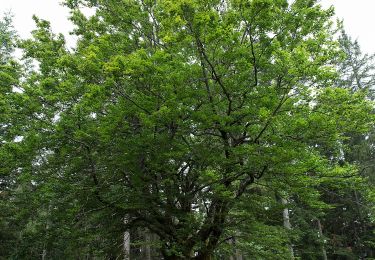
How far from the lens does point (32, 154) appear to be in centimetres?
696

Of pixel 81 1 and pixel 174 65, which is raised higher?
pixel 81 1

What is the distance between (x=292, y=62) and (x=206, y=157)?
2476 millimetres

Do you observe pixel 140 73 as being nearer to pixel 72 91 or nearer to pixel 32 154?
pixel 72 91

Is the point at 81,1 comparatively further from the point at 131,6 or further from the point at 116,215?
the point at 116,215

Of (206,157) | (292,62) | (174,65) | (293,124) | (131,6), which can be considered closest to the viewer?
(292,62)

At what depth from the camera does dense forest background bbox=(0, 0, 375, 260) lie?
567cm

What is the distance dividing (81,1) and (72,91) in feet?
13.1

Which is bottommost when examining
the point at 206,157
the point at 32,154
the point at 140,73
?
the point at 206,157

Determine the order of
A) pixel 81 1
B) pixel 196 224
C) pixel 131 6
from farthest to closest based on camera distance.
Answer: pixel 81 1 → pixel 131 6 → pixel 196 224

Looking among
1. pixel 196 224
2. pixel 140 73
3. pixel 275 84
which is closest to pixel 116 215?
pixel 196 224

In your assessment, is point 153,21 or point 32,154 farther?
point 153,21

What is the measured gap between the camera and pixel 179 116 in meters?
6.29

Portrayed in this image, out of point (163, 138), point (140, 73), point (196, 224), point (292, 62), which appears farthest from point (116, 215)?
point (292, 62)

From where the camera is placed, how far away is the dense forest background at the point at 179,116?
567 centimetres
